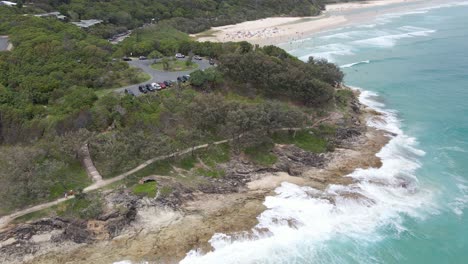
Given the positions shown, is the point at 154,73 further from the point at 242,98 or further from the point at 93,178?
the point at 93,178

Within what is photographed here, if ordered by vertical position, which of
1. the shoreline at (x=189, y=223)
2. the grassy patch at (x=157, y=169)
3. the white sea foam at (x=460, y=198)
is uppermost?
the grassy patch at (x=157, y=169)

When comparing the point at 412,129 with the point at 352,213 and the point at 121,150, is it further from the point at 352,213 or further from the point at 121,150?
the point at 121,150

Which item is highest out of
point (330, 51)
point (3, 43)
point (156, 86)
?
point (3, 43)

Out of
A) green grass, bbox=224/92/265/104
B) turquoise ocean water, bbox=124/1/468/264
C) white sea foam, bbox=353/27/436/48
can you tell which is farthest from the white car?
white sea foam, bbox=353/27/436/48

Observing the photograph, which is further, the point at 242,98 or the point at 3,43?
the point at 3,43

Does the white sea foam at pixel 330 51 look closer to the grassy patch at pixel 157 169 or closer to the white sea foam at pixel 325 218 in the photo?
the white sea foam at pixel 325 218

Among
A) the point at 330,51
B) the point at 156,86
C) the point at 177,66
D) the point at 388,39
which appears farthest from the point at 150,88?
the point at 388,39


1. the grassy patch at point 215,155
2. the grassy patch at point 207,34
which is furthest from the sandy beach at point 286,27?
the grassy patch at point 215,155
